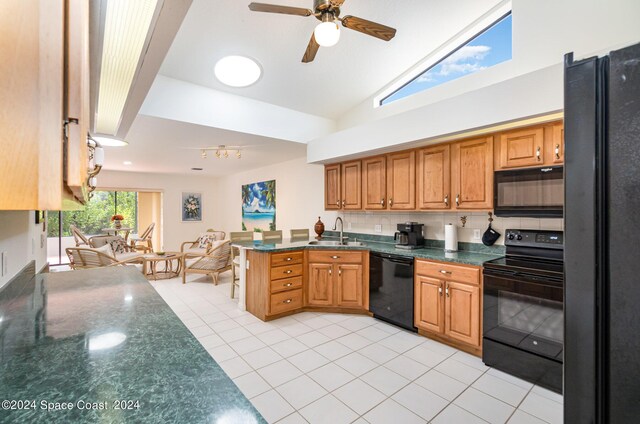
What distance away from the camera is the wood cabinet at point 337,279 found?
3559mm

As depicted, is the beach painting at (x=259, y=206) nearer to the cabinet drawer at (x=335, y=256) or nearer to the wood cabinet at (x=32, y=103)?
the cabinet drawer at (x=335, y=256)

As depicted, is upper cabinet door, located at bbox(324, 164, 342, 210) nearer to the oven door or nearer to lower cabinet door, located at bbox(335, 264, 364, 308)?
lower cabinet door, located at bbox(335, 264, 364, 308)

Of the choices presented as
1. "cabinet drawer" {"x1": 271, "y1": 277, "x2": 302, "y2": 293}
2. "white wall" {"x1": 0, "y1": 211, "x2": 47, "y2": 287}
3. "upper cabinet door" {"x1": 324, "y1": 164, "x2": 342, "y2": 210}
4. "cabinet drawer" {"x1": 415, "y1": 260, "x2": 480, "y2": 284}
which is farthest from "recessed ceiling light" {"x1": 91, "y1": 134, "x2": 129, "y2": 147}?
"cabinet drawer" {"x1": 415, "y1": 260, "x2": 480, "y2": 284}

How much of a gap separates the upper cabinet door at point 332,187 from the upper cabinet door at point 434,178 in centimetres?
130

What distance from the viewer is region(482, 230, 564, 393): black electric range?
209 cm

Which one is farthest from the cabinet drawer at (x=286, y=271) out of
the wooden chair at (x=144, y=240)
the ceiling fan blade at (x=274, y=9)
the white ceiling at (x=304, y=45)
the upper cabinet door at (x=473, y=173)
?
the wooden chair at (x=144, y=240)

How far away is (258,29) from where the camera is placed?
278 cm

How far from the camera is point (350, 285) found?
358cm

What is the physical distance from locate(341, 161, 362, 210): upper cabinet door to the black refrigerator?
3.19 meters

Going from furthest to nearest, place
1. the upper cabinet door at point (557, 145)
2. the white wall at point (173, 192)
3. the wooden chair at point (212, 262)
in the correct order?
the white wall at point (173, 192) → the wooden chair at point (212, 262) → the upper cabinet door at point (557, 145)

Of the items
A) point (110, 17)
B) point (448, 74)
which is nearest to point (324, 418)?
point (110, 17)

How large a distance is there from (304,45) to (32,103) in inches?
123

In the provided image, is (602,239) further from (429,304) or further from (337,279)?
(337,279)

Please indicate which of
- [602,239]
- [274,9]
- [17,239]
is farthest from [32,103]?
[274,9]
